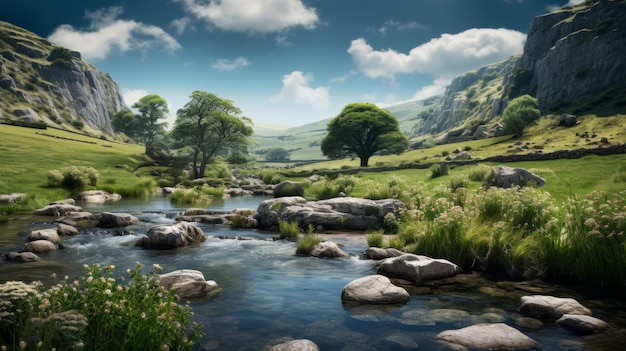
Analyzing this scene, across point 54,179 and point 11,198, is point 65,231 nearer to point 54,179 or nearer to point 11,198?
point 11,198

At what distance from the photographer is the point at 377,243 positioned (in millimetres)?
16859

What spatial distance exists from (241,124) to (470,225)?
60751 mm

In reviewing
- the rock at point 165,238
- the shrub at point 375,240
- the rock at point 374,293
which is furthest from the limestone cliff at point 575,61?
the rock at point 374,293

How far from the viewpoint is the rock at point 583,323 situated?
789 centimetres

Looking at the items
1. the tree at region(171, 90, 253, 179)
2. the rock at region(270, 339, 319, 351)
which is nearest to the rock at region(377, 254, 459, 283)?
the rock at region(270, 339, 319, 351)

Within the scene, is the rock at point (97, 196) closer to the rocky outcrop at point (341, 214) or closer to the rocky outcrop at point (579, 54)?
the rocky outcrop at point (341, 214)

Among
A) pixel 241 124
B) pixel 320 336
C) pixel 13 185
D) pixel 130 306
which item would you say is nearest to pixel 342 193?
pixel 320 336

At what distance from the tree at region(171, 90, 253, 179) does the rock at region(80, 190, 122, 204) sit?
28.6 m

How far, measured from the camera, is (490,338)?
7422mm

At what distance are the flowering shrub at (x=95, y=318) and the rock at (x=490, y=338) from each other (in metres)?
5.07

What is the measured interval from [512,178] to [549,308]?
63.7 feet

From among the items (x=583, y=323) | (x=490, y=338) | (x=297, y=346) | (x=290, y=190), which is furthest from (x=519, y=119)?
(x=297, y=346)

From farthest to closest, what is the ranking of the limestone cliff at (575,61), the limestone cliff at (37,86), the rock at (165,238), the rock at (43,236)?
1. the limestone cliff at (37,86)
2. the limestone cliff at (575,61)
3. the rock at (43,236)
4. the rock at (165,238)

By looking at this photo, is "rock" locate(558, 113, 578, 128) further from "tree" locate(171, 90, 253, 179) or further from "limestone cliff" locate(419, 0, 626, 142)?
"tree" locate(171, 90, 253, 179)
